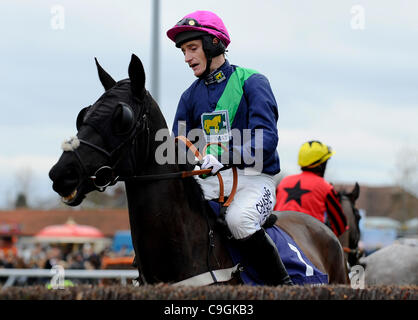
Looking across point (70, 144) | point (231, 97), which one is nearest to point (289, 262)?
point (231, 97)

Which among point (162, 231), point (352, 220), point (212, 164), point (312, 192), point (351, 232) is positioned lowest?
point (351, 232)

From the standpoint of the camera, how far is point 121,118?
3738 mm

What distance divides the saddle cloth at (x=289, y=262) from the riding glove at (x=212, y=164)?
0.35m

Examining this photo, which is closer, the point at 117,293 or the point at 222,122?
the point at 117,293

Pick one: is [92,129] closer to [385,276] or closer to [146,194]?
[146,194]

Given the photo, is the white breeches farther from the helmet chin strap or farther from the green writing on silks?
the helmet chin strap

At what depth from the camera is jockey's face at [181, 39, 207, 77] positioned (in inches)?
171

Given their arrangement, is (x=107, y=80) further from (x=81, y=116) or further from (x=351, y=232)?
(x=351, y=232)

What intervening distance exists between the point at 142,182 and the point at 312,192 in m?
3.11

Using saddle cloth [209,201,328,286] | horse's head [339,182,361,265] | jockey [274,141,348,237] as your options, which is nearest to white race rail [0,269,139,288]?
horse's head [339,182,361,265]

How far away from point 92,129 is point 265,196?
1.25 meters
